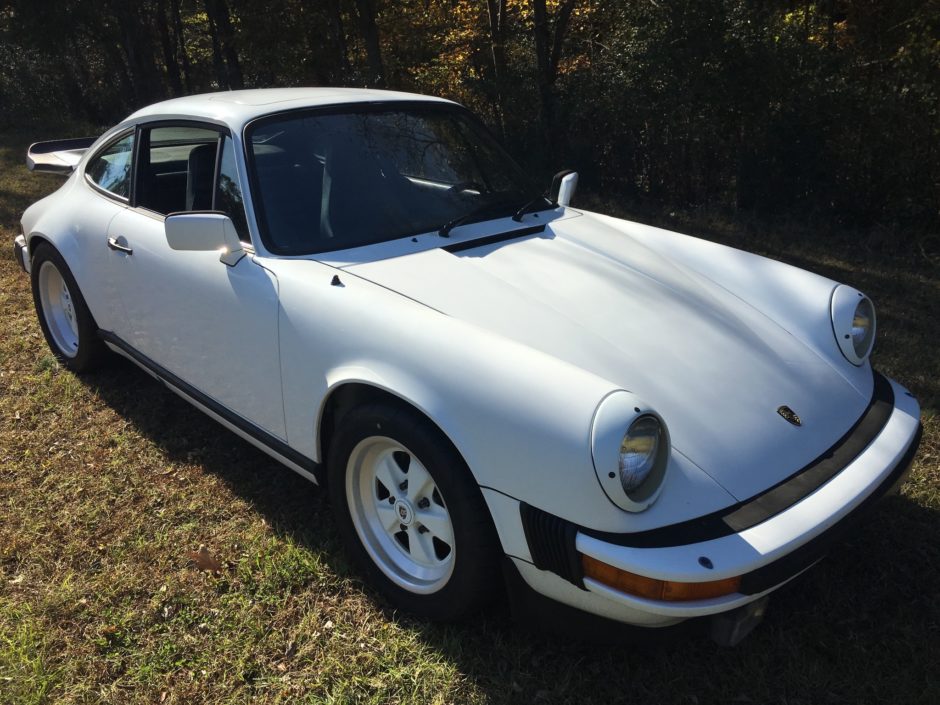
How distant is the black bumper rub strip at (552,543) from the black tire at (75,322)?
9.69 feet

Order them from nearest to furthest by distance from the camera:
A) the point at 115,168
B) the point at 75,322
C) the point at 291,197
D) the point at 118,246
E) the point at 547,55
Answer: the point at 291,197
the point at 118,246
the point at 115,168
the point at 75,322
the point at 547,55

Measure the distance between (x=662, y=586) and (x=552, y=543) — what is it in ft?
0.95

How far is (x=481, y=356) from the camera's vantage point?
2.13m

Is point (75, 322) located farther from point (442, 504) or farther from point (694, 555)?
point (694, 555)

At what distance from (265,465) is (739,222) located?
5651mm

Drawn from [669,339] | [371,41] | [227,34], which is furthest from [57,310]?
[227,34]

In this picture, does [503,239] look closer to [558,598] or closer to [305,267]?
[305,267]

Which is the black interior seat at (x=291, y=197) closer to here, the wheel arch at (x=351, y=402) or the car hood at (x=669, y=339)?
the car hood at (x=669, y=339)

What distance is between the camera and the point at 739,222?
24.4 feet

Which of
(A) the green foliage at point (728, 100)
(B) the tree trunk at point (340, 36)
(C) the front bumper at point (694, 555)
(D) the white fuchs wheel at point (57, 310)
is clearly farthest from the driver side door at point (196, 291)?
(B) the tree trunk at point (340, 36)

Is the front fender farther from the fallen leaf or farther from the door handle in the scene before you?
the door handle

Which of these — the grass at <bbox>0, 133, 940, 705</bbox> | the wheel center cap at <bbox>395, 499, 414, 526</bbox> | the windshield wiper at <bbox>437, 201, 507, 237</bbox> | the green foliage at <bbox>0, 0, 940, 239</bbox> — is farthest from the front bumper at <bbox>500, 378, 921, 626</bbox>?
the green foliage at <bbox>0, 0, 940, 239</bbox>

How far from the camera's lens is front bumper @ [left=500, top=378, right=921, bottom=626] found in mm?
1855

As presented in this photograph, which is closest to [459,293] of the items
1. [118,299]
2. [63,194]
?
[118,299]
